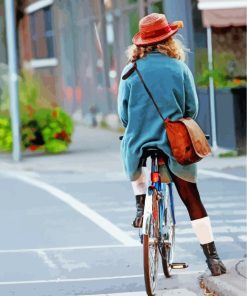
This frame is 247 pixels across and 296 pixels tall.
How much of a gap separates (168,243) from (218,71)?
39.1 ft

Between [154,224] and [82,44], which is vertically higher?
[154,224]

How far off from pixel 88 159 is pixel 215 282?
38.5ft

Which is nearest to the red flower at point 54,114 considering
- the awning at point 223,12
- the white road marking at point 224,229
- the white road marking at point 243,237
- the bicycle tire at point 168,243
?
the awning at point 223,12

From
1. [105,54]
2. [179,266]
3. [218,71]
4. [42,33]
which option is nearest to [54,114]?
[218,71]

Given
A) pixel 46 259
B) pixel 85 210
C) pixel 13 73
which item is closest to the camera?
pixel 46 259

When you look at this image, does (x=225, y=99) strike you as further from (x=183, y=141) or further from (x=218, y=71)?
(x=183, y=141)

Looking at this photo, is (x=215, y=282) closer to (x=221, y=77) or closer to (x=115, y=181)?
(x=115, y=181)

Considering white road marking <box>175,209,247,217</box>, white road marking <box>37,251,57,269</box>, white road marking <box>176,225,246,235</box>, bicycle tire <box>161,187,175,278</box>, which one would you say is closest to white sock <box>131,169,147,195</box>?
bicycle tire <box>161,187,175,278</box>

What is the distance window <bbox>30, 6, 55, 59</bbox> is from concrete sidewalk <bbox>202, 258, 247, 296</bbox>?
1058 inches

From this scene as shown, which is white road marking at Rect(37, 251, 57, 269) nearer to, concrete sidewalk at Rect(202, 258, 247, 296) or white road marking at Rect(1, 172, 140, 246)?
white road marking at Rect(1, 172, 140, 246)

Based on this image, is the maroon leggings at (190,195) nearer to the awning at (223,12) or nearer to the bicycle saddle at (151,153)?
the bicycle saddle at (151,153)

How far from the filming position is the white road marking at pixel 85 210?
1081 cm

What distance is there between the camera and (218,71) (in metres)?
19.9

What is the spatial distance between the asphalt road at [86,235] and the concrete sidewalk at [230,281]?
27cm
